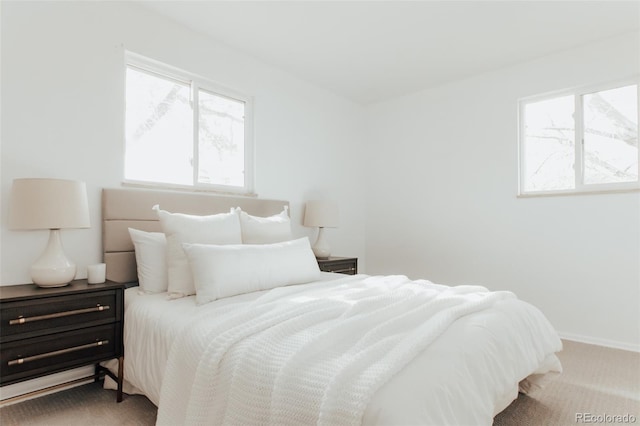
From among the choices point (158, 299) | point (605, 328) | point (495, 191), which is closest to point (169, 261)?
point (158, 299)

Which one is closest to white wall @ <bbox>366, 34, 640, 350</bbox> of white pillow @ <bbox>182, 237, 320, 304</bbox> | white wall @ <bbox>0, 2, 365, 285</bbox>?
white wall @ <bbox>0, 2, 365, 285</bbox>

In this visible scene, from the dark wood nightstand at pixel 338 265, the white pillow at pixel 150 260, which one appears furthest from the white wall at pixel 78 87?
the dark wood nightstand at pixel 338 265

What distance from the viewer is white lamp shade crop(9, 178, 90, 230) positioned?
190 centimetres

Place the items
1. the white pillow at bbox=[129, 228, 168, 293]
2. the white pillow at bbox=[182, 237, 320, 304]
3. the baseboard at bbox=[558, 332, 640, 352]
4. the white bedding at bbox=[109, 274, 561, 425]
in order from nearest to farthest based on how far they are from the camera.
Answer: the white bedding at bbox=[109, 274, 561, 425] < the white pillow at bbox=[182, 237, 320, 304] < the white pillow at bbox=[129, 228, 168, 293] < the baseboard at bbox=[558, 332, 640, 352]

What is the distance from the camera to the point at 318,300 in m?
1.80

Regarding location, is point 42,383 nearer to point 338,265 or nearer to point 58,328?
point 58,328

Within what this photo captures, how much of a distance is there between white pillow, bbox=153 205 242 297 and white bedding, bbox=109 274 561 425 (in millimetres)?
139

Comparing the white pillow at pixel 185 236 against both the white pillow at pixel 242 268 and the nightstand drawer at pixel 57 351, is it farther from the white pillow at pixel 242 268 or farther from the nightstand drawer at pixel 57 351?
the nightstand drawer at pixel 57 351

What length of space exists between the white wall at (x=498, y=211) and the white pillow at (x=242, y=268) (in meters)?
2.14

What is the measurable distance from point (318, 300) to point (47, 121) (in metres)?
2.01

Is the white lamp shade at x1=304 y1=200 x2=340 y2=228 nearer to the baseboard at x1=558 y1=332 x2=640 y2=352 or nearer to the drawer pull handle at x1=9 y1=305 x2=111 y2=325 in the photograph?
the drawer pull handle at x1=9 y1=305 x2=111 y2=325

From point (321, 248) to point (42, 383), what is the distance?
7.94 feet

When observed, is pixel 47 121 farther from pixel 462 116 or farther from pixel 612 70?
pixel 612 70

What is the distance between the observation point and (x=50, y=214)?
6.33 feet
